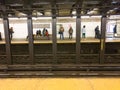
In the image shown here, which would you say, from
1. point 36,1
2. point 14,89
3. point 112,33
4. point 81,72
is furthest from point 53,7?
point 112,33

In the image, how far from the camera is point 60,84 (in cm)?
349

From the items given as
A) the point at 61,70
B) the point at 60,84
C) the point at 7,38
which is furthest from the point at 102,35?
the point at 7,38

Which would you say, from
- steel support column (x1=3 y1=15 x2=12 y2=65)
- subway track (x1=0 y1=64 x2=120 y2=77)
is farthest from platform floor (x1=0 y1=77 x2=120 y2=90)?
steel support column (x1=3 y1=15 x2=12 y2=65)

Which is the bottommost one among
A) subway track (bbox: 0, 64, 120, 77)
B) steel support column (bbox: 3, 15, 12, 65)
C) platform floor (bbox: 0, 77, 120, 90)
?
platform floor (bbox: 0, 77, 120, 90)

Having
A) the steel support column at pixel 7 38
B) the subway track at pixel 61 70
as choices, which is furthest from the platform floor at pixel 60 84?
the steel support column at pixel 7 38

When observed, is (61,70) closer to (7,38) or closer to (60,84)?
(60,84)

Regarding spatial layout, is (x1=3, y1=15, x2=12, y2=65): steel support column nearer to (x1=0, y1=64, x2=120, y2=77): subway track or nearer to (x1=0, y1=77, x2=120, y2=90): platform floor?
(x1=0, y1=64, x2=120, y2=77): subway track

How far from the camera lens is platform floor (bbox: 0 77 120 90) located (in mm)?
3299

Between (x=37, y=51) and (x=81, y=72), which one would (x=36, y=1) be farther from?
(x=37, y=51)

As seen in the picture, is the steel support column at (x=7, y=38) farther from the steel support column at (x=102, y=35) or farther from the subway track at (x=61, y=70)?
the steel support column at (x=102, y=35)

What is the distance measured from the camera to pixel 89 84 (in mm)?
3457

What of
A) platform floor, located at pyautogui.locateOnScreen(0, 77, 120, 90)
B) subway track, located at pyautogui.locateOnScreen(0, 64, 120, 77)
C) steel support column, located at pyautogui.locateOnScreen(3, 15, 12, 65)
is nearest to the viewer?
platform floor, located at pyautogui.locateOnScreen(0, 77, 120, 90)

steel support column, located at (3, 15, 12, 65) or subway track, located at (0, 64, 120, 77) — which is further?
steel support column, located at (3, 15, 12, 65)

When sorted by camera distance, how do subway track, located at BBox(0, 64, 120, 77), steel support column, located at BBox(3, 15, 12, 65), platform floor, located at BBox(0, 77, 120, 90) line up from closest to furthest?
platform floor, located at BBox(0, 77, 120, 90) < subway track, located at BBox(0, 64, 120, 77) < steel support column, located at BBox(3, 15, 12, 65)
